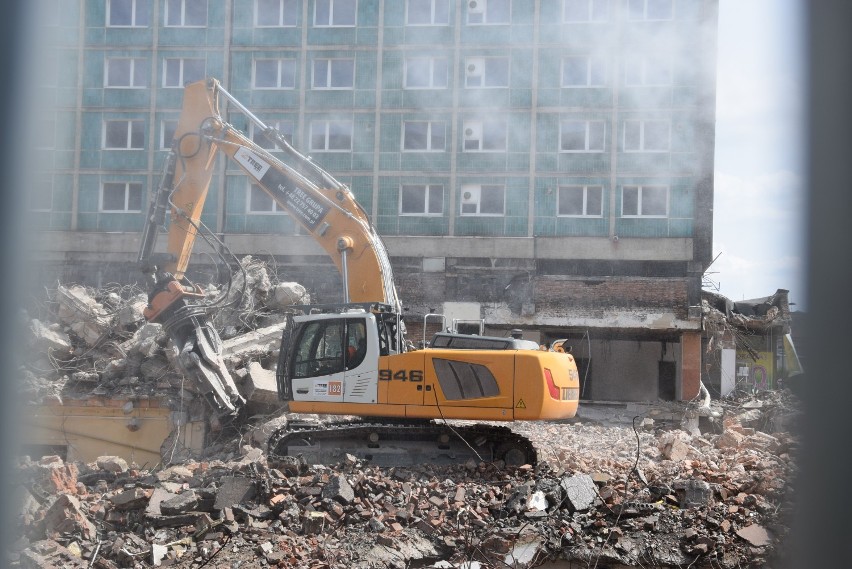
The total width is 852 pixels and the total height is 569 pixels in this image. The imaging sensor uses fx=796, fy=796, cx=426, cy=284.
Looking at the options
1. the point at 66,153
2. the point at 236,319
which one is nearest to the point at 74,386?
the point at 236,319

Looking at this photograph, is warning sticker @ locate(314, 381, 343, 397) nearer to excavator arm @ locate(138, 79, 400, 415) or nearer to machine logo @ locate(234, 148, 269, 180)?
excavator arm @ locate(138, 79, 400, 415)

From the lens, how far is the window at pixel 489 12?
26.5m

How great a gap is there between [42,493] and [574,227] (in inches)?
900

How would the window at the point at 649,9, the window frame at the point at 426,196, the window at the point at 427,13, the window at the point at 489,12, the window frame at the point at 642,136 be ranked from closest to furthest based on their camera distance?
the window at the point at 649,9
the window frame at the point at 642,136
the window at the point at 489,12
the window at the point at 427,13
the window frame at the point at 426,196

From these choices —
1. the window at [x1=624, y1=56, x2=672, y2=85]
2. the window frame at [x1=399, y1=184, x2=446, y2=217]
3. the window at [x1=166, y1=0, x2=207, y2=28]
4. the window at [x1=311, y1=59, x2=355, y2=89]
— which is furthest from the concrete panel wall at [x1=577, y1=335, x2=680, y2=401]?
the window at [x1=166, y1=0, x2=207, y2=28]

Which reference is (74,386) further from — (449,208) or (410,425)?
(449,208)

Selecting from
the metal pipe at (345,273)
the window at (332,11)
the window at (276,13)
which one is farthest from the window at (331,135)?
the metal pipe at (345,273)

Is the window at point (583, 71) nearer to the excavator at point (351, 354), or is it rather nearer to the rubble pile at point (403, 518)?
the excavator at point (351, 354)

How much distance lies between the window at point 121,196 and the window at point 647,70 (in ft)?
58.4

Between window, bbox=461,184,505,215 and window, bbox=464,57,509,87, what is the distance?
3559 millimetres

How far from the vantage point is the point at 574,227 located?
28.1 meters

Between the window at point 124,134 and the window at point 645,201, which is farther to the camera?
the window at point 124,134

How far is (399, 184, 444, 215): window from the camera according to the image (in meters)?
28.8

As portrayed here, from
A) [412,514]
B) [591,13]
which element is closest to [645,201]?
[591,13]
